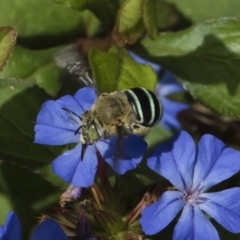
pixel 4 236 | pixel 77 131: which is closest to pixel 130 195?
pixel 77 131

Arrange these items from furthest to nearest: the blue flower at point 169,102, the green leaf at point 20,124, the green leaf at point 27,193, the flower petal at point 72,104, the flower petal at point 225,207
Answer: the blue flower at point 169,102 < the green leaf at point 27,193 < the green leaf at point 20,124 < the flower petal at point 72,104 < the flower petal at point 225,207

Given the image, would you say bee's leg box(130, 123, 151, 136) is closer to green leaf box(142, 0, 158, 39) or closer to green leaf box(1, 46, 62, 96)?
green leaf box(142, 0, 158, 39)

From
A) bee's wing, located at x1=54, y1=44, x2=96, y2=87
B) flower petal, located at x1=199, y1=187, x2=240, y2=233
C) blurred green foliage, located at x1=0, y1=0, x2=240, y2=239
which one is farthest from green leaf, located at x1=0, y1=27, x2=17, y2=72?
flower petal, located at x1=199, y1=187, x2=240, y2=233

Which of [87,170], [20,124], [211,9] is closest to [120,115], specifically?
[87,170]

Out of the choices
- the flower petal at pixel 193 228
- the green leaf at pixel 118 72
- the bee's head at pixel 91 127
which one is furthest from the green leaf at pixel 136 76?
the flower petal at pixel 193 228

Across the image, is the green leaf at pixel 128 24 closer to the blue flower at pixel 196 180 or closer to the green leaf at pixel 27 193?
the blue flower at pixel 196 180

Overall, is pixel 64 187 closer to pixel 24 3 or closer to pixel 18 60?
pixel 18 60
